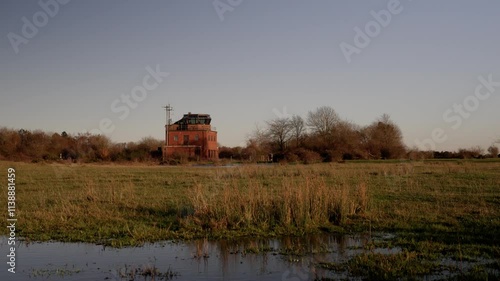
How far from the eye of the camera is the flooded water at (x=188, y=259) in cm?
881

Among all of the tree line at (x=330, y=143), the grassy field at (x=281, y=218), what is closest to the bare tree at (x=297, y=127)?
the tree line at (x=330, y=143)

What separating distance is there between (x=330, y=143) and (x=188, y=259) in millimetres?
64664

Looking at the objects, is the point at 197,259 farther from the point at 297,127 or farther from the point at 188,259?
the point at 297,127

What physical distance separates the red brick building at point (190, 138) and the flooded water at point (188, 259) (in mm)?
66778

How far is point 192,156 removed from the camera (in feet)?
253

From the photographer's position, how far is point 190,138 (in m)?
79.9

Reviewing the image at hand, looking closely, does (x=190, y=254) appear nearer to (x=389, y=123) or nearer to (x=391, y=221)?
(x=391, y=221)

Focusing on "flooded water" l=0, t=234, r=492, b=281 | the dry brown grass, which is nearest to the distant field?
the dry brown grass

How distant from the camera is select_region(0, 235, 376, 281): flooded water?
28.9 ft

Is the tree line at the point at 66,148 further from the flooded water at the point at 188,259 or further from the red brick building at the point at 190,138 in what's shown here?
the flooded water at the point at 188,259

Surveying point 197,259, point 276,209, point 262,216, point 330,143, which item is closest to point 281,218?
point 276,209

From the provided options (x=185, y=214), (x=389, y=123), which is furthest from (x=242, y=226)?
(x=389, y=123)

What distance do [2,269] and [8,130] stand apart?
3535 inches

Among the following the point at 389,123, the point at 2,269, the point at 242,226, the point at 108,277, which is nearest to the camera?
the point at 108,277
